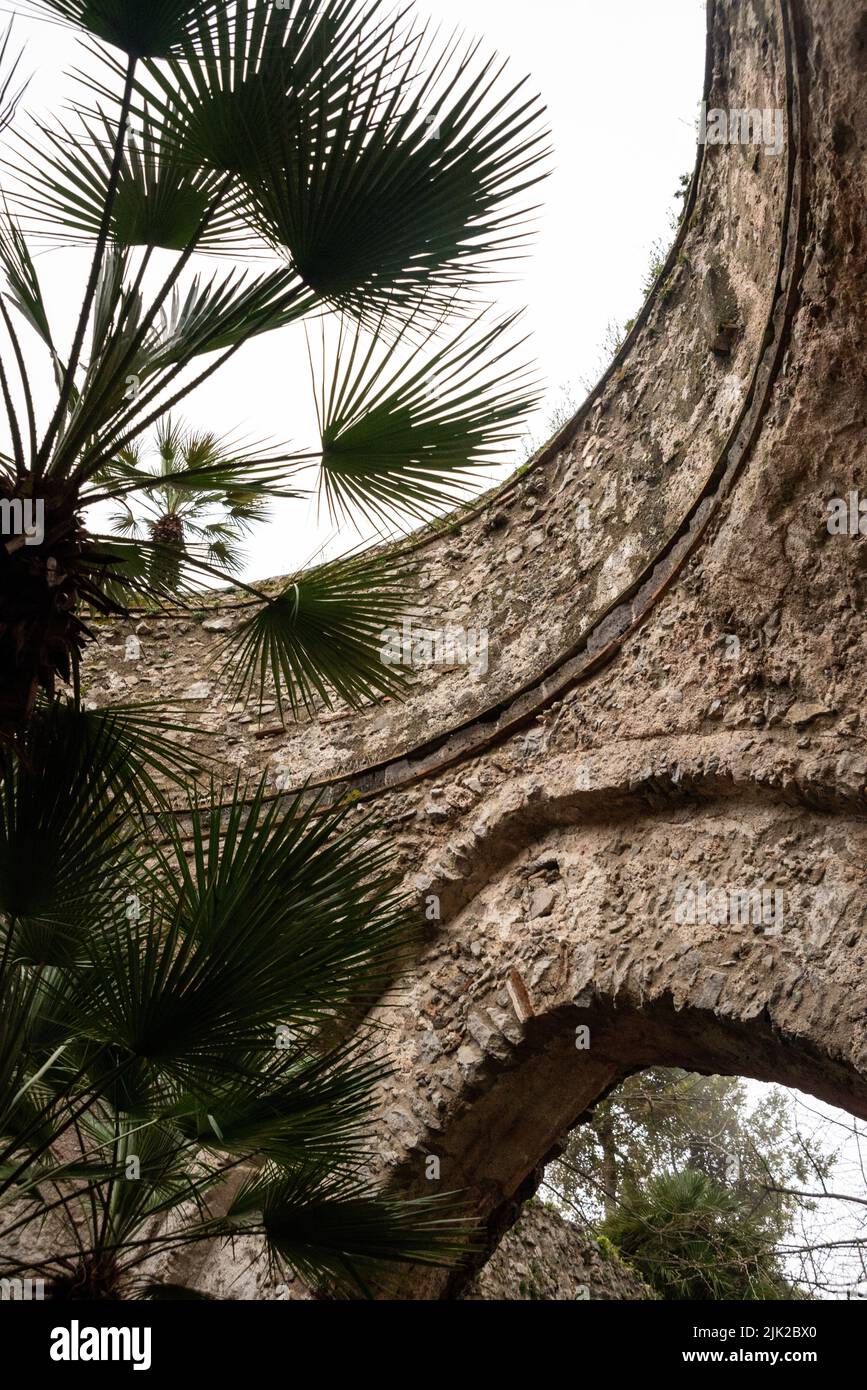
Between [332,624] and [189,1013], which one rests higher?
[332,624]

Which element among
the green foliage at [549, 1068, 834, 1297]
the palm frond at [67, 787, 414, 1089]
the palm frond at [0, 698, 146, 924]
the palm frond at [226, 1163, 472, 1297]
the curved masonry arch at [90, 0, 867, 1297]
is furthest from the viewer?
the green foliage at [549, 1068, 834, 1297]

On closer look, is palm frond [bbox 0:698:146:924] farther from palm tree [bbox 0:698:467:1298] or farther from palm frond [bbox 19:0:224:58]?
palm frond [bbox 19:0:224:58]

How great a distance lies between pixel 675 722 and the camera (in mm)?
4535

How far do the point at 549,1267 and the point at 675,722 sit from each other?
425 cm

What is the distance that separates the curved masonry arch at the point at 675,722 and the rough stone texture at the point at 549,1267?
5.94 feet

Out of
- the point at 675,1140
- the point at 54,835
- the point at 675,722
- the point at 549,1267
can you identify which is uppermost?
the point at 675,722

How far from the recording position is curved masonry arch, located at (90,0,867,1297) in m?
3.71

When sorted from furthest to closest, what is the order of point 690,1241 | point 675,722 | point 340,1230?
point 690,1241
point 675,722
point 340,1230

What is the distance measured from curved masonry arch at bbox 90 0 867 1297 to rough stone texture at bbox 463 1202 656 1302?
181 centimetres

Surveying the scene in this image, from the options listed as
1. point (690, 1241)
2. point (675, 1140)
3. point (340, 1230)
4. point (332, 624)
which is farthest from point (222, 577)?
point (675, 1140)

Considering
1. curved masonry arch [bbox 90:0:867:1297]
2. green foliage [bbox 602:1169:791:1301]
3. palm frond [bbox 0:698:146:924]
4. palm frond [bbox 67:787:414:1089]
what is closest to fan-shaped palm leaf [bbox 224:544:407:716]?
palm frond [bbox 0:698:146:924]

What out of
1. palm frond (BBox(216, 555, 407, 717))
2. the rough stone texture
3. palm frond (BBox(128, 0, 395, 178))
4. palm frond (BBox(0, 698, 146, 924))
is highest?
palm frond (BBox(128, 0, 395, 178))

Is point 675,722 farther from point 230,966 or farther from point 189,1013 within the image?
point 189,1013
